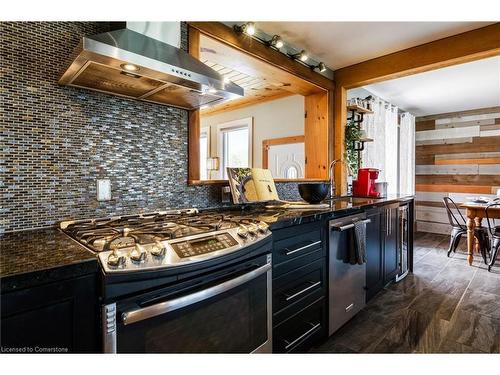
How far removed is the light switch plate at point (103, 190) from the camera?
4.99 ft

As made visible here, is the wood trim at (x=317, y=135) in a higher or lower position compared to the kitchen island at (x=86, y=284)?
higher

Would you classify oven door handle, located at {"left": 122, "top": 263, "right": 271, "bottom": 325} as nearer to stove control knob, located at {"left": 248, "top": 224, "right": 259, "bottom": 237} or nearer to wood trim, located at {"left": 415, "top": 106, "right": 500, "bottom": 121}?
stove control knob, located at {"left": 248, "top": 224, "right": 259, "bottom": 237}

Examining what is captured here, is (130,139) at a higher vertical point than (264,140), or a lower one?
lower

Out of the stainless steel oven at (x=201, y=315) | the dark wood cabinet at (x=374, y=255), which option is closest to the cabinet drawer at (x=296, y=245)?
the stainless steel oven at (x=201, y=315)

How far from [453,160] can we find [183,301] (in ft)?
20.7

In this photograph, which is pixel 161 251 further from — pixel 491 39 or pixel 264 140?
pixel 264 140

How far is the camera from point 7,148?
1.26 m

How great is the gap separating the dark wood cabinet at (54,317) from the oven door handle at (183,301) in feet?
0.36

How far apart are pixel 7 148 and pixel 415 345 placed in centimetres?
258

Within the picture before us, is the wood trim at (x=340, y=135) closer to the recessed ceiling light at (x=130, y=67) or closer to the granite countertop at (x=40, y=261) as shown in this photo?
the recessed ceiling light at (x=130, y=67)

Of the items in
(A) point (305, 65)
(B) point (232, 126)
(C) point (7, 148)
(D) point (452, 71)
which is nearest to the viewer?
(C) point (7, 148)

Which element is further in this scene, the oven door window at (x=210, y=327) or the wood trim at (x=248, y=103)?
the wood trim at (x=248, y=103)

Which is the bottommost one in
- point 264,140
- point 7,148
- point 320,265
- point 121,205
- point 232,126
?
point 320,265

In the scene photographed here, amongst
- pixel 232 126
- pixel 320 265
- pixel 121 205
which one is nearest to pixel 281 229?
pixel 320 265
